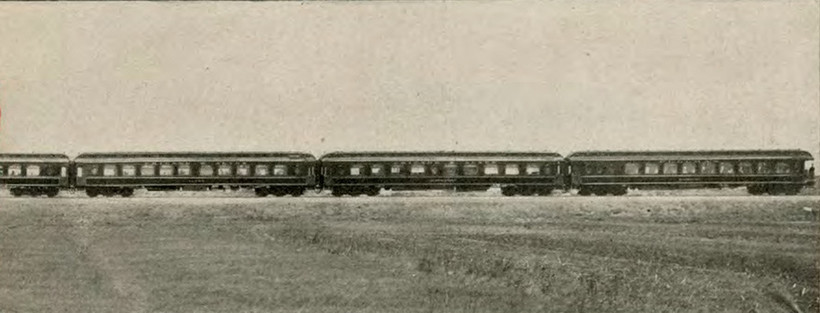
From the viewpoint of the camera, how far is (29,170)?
1412 cm

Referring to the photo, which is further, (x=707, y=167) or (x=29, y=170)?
(x=707, y=167)

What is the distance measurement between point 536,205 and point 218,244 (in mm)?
4809

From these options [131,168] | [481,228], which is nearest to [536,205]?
[481,228]

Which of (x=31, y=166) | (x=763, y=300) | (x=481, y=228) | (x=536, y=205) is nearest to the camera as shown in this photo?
(x=763, y=300)

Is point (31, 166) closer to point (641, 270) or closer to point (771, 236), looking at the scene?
point (641, 270)

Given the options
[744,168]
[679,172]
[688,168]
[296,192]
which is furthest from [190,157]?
[744,168]

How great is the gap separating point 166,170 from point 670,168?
9128mm

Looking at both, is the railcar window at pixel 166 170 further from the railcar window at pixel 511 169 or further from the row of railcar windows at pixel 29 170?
the railcar window at pixel 511 169

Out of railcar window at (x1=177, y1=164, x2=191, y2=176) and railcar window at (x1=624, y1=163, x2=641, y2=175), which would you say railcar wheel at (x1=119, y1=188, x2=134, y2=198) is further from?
railcar window at (x1=624, y1=163, x2=641, y2=175)

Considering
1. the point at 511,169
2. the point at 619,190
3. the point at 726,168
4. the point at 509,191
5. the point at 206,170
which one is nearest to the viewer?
the point at 206,170

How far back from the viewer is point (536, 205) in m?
12.9

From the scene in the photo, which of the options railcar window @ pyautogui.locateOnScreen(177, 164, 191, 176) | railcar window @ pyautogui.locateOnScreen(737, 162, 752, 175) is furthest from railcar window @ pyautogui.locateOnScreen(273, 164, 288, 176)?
railcar window @ pyautogui.locateOnScreen(737, 162, 752, 175)

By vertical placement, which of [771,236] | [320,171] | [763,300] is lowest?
[763,300]

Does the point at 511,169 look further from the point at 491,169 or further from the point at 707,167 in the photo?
the point at 707,167
